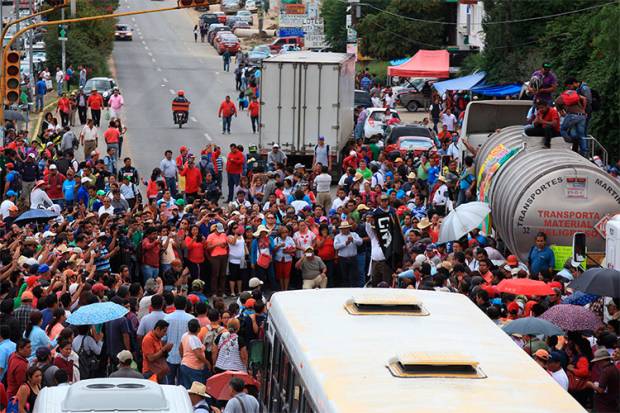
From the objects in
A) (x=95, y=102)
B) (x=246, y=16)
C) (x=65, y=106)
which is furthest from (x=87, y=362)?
(x=246, y=16)

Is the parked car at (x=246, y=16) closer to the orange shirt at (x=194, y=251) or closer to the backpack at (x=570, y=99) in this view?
the backpack at (x=570, y=99)

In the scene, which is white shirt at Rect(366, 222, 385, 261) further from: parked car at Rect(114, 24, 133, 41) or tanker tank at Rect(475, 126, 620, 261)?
parked car at Rect(114, 24, 133, 41)

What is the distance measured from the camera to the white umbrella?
20.5 meters

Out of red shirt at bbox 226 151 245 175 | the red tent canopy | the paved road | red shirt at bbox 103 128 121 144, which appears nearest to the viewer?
red shirt at bbox 226 151 245 175

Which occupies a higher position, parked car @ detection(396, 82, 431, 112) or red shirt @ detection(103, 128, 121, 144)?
red shirt @ detection(103, 128, 121, 144)

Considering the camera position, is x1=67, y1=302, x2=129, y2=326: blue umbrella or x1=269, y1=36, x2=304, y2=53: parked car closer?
x1=67, y1=302, x2=129, y2=326: blue umbrella

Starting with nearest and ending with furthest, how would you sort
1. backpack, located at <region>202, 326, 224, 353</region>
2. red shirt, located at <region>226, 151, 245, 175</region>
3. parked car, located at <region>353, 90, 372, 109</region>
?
backpack, located at <region>202, 326, 224, 353</region>, red shirt, located at <region>226, 151, 245, 175</region>, parked car, located at <region>353, 90, 372, 109</region>

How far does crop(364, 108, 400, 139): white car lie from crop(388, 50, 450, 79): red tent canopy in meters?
11.3

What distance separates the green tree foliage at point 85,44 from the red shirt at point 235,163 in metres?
35.2

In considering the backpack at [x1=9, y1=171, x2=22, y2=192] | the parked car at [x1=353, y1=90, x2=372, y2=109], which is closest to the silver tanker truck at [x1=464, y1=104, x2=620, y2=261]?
the backpack at [x1=9, y1=171, x2=22, y2=192]

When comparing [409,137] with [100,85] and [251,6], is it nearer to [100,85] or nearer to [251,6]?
[100,85]

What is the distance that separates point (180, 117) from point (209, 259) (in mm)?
26773

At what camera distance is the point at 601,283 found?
15453 mm

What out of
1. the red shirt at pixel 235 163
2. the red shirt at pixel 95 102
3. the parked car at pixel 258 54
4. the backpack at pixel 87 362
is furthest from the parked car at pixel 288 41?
the backpack at pixel 87 362
